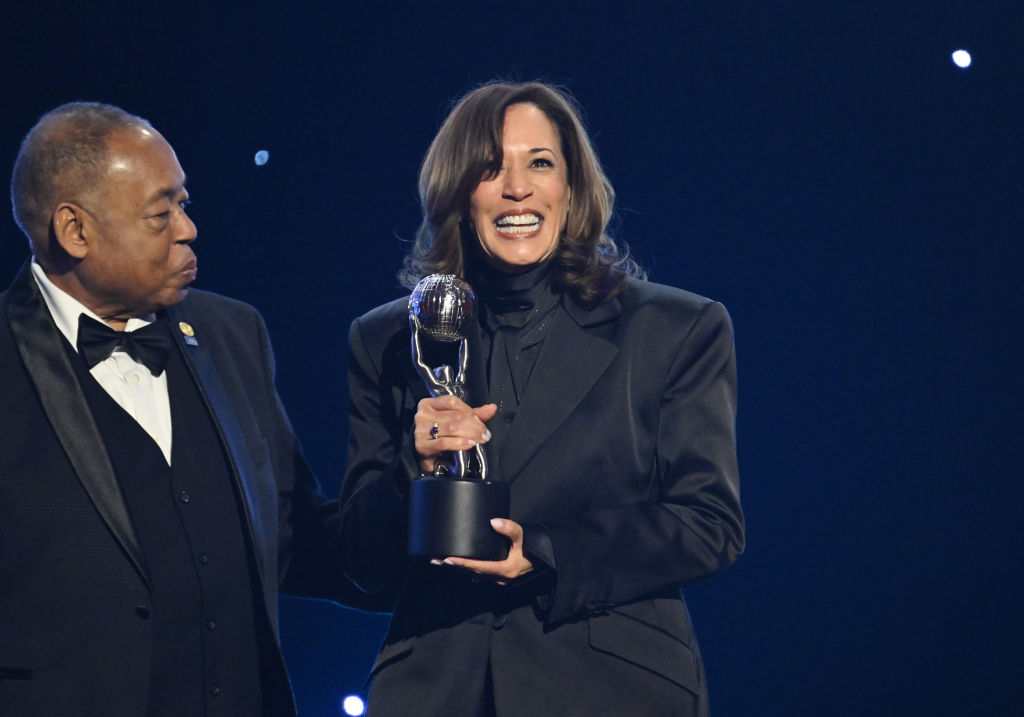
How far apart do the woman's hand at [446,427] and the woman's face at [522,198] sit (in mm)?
448

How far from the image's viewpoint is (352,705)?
406 cm

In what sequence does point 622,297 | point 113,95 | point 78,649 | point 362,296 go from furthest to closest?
point 362,296 < point 113,95 < point 622,297 < point 78,649

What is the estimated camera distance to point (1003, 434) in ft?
11.1

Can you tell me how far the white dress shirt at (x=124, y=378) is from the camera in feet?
7.30

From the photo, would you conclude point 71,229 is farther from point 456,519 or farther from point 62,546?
point 456,519

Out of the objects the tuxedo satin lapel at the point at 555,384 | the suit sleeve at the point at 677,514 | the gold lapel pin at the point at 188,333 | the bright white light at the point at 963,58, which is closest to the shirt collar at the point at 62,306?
the gold lapel pin at the point at 188,333

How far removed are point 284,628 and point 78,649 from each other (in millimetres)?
2212

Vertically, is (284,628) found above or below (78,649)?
below

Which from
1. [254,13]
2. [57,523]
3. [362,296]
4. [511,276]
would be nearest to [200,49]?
[254,13]

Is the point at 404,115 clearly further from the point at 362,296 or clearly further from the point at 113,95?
the point at 113,95

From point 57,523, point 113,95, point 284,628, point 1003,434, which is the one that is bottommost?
point 284,628

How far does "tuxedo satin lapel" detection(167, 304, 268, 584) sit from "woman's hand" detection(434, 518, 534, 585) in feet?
1.67

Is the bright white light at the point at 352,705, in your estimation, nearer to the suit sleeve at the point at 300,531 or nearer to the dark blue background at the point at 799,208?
the dark blue background at the point at 799,208

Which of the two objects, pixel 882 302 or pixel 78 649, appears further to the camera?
pixel 882 302
